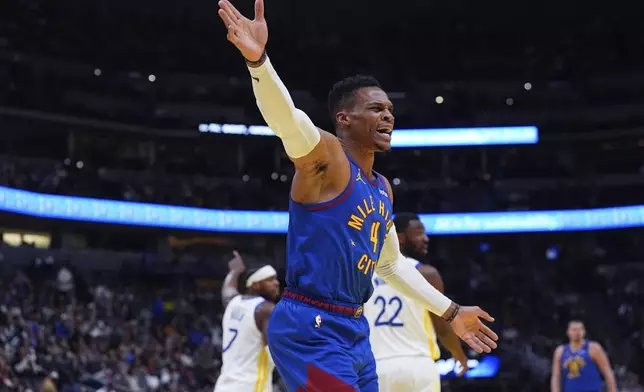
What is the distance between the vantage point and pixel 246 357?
726cm

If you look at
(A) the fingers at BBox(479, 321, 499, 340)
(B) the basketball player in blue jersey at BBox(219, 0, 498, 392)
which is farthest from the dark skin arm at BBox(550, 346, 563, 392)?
(B) the basketball player in blue jersey at BBox(219, 0, 498, 392)

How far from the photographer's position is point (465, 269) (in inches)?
1171

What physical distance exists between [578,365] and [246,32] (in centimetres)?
885

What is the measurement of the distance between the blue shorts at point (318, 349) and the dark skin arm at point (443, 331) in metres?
2.29

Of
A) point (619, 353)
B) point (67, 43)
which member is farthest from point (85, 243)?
point (619, 353)

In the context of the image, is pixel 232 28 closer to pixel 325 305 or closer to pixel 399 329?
pixel 325 305

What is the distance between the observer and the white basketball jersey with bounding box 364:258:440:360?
652cm

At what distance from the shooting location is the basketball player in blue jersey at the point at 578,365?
11078 millimetres

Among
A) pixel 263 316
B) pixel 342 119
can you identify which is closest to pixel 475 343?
pixel 342 119

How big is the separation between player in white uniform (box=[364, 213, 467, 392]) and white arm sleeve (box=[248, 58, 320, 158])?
9.43ft

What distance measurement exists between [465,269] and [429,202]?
319cm

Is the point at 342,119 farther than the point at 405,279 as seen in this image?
No

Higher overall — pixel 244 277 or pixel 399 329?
pixel 244 277

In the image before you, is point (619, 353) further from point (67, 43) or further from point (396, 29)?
point (67, 43)
